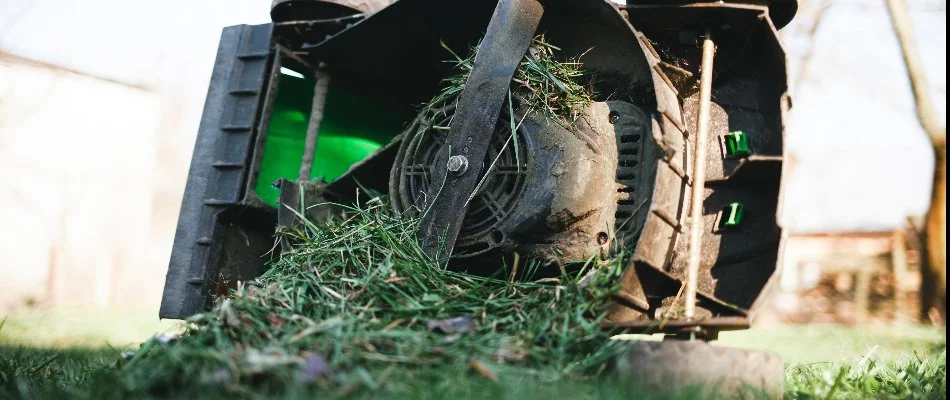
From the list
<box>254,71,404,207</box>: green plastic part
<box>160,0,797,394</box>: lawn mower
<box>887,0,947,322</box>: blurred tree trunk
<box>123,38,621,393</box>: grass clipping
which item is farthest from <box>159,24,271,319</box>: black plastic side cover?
<box>887,0,947,322</box>: blurred tree trunk

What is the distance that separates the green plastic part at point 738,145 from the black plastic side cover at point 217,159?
2547 millimetres

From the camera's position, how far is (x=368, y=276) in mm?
3105

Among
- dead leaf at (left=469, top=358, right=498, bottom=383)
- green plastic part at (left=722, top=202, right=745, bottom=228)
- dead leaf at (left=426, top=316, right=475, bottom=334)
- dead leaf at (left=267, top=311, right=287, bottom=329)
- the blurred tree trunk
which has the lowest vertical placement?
dead leaf at (left=267, top=311, right=287, bottom=329)

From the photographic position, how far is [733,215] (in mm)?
3340

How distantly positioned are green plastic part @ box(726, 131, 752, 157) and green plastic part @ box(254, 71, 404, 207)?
89.0 inches

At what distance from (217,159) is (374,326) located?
7.41 feet

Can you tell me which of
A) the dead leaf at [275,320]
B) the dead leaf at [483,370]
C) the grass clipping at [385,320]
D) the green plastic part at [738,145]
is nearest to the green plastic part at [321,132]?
the grass clipping at [385,320]

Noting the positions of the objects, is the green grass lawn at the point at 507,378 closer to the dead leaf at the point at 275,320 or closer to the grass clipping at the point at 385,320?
the grass clipping at the point at 385,320

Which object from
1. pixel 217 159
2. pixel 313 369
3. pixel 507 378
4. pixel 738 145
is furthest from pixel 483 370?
pixel 217 159

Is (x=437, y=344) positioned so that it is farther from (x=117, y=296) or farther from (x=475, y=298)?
(x=117, y=296)

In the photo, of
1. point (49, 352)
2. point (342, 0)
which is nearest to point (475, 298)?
point (342, 0)

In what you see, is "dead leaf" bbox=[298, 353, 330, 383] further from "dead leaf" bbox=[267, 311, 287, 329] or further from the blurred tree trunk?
the blurred tree trunk

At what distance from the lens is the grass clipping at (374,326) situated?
230cm

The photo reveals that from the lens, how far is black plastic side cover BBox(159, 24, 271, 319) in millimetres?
4414
